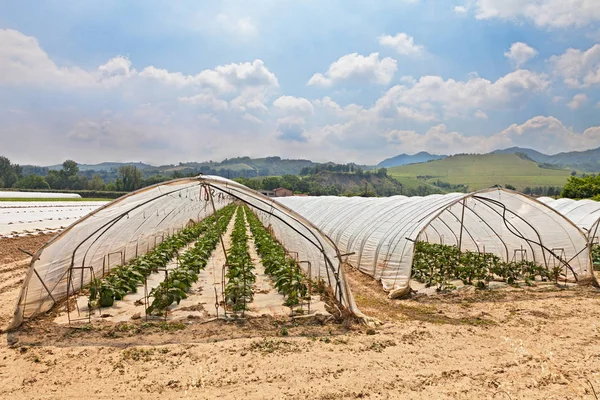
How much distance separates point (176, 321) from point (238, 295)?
157cm

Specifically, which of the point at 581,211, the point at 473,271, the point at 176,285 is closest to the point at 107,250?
the point at 176,285

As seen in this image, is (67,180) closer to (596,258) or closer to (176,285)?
(176,285)

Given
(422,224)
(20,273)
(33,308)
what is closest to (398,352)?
(422,224)

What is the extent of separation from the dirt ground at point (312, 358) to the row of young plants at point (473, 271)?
2827mm

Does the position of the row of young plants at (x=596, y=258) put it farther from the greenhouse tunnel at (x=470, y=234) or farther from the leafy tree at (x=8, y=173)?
the leafy tree at (x=8, y=173)

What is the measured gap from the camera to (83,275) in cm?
1045

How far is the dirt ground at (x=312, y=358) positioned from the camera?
555cm

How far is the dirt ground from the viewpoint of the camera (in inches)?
219

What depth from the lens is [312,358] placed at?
659cm

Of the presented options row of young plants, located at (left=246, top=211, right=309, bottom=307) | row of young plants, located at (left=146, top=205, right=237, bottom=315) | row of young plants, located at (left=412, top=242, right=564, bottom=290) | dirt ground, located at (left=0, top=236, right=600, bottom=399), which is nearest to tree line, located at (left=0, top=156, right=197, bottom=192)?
row of young plants, located at (left=146, top=205, right=237, bottom=315)

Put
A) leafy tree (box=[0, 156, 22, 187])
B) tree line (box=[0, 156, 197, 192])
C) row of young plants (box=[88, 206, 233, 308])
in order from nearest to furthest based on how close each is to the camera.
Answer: row of young plants (box=[88, 206, 233, 308]) < tree line (box=[0, 156, 197, 192]) < leafy tree (box=[0, 156, 22, 187])

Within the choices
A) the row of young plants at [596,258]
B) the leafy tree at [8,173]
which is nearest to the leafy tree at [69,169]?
the leafy tree at [8,173]

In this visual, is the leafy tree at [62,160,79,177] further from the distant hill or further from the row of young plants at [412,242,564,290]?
the row of young plants at [412,242,564,290]

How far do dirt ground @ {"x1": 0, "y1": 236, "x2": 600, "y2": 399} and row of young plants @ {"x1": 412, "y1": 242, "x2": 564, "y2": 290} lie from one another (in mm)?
2827
